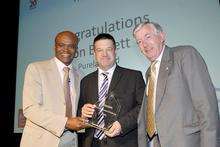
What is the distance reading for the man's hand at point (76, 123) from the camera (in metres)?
2.57

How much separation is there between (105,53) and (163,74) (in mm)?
621

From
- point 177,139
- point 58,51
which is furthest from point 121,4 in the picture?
point 177,139

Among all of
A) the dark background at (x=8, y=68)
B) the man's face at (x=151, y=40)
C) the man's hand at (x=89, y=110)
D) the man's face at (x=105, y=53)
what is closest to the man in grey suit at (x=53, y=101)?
the man's hand at (x=89, y=110)

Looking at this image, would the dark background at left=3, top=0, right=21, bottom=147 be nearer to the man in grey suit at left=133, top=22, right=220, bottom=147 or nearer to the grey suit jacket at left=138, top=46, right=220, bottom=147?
the man in grey suit at left=133, top=22, right=220, bottom=147

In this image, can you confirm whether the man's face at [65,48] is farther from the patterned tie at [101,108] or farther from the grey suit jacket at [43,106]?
the patterned tie at [101,108]

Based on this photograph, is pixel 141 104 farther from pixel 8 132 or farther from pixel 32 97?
pixel 8 132

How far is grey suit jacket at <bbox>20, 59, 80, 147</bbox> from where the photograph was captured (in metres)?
2.78

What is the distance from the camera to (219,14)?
2947mm

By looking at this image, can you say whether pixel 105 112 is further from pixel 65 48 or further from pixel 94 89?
pixel 65 48

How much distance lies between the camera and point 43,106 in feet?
9.57

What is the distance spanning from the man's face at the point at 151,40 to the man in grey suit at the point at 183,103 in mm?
66

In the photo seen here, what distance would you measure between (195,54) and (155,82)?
397mm

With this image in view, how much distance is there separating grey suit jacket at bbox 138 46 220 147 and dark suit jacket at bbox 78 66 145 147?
1.07ft

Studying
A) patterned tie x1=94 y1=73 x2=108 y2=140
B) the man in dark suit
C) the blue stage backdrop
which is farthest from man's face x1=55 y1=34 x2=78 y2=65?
the blue stage backdrop
